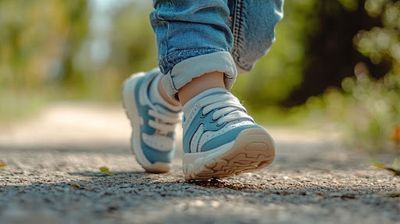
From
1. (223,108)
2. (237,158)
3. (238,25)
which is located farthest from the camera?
(238,25)

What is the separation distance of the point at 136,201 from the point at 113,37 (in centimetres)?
2539

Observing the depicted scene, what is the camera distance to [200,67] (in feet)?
5.08

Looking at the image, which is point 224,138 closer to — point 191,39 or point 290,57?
point 191,39

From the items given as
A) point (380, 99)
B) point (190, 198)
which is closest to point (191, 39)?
point (190, 198)

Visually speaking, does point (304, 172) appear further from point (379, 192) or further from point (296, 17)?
point (296, 17)

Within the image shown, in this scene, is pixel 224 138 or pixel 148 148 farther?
pixel 148 148

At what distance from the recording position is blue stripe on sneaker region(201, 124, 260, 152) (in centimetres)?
143

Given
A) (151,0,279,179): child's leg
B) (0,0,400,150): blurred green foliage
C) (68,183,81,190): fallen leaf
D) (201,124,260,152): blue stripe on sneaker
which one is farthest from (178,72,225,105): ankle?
(0,0,400,150): blurred green foliage

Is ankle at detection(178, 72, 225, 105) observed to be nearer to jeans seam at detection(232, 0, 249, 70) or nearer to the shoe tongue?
the shoe tongue

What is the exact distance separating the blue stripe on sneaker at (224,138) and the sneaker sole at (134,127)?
461 millimetres

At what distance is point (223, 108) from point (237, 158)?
163 mm

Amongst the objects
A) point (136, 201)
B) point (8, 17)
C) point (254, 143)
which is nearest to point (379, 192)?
point (254, 143)

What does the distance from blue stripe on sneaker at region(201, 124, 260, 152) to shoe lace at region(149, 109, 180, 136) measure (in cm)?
45

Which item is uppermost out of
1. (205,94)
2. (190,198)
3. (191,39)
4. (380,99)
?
(380,99)
